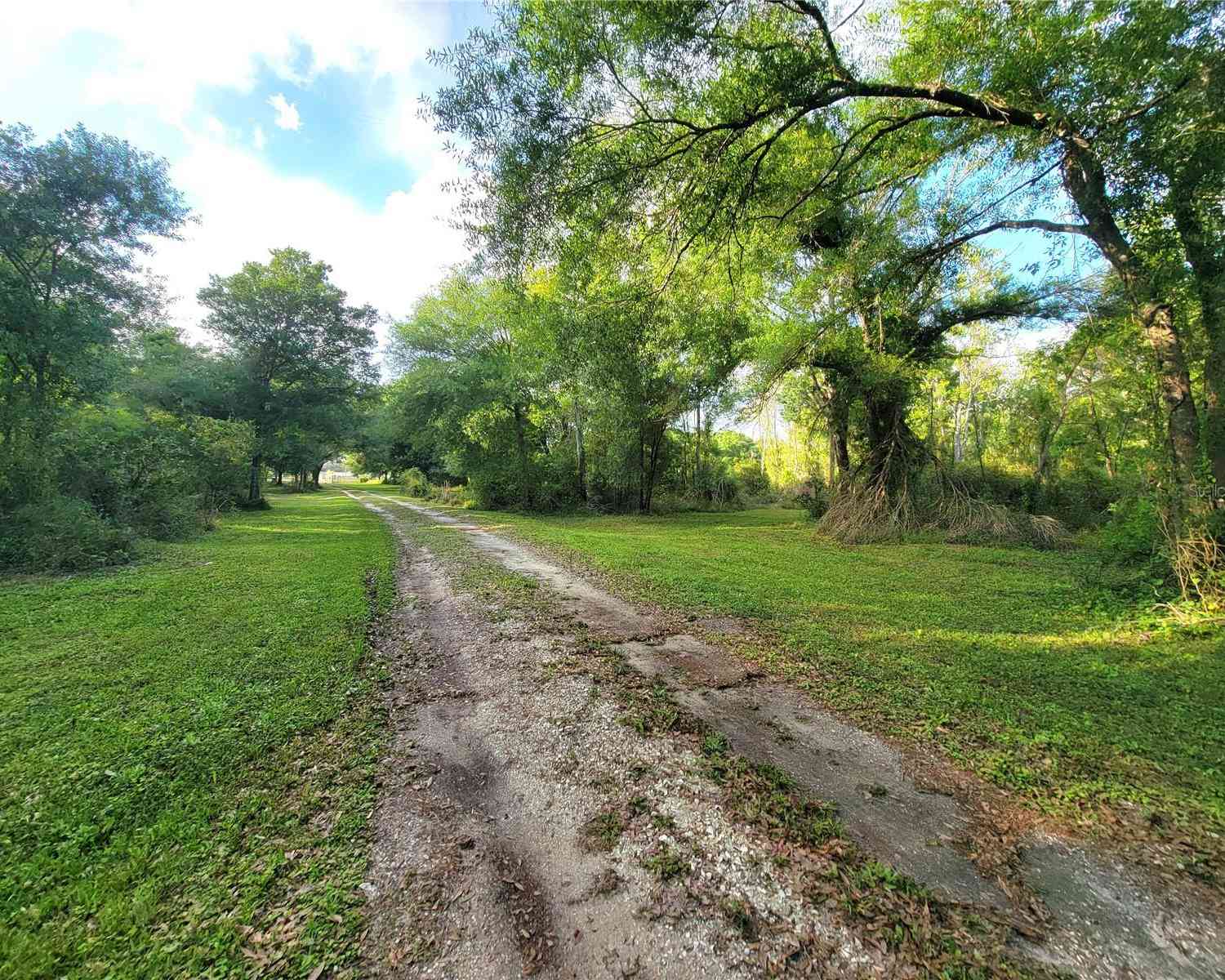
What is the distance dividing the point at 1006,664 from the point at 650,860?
3.62 metres

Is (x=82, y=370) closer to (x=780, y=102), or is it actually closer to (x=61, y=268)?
(x=61, y=268)

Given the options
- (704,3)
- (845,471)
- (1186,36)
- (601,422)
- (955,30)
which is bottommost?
(845,471)

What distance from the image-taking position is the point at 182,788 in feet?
7.72

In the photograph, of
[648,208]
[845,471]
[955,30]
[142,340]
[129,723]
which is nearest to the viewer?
[129,723]

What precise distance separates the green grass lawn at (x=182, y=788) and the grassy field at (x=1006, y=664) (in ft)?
10.1

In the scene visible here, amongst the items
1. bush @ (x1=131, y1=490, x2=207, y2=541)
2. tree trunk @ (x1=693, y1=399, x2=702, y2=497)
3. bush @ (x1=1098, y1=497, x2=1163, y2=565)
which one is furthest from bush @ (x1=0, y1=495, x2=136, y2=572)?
tree trunk @ (x1=693, y1=399, x2=702, y2=497)

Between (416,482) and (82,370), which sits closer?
(82,370)

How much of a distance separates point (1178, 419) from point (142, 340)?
22.5 metres

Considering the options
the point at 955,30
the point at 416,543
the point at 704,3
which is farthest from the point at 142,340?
the point at 955,30

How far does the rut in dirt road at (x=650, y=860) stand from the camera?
5.01ft

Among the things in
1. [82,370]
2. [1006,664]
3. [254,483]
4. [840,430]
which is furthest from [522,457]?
[1006,664]

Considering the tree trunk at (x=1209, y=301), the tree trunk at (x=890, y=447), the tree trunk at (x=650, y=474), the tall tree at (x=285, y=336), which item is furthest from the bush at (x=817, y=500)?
the tall tree at (x=285, y=336)

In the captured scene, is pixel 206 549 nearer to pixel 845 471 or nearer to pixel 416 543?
pixel 416 543

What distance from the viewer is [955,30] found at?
16.7 ft
